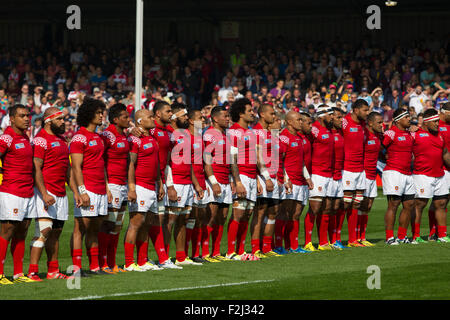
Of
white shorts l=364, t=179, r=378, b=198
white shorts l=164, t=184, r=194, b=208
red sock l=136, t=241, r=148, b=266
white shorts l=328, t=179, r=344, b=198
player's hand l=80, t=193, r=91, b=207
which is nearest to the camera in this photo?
player's hand l=80, t=193, r=91, b=207

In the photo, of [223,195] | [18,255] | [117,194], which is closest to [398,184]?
[223,195]

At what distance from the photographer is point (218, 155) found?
1216 centimetres

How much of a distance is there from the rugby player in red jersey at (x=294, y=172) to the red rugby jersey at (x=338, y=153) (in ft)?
2.42

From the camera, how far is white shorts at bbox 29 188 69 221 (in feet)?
32.6

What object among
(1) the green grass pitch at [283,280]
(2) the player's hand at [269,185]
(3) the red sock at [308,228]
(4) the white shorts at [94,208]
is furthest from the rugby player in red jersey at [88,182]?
(3) the red sock at [308,228]

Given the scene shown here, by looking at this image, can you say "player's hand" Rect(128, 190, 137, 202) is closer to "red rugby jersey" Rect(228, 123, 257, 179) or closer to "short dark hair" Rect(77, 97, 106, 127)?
"short dark hair" Rect(77, 97, 106, 127)

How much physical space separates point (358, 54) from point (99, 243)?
19787 millimetres

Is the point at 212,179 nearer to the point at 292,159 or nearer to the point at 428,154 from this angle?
the point at 292,159

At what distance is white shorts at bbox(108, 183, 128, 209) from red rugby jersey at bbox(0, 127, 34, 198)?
1202 millimetres

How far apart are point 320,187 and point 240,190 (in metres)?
1.91

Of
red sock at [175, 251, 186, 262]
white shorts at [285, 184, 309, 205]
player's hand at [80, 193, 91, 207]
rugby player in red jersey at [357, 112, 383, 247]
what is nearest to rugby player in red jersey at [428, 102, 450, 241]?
rugby player in red jersey at [357, 112, 383, 247]

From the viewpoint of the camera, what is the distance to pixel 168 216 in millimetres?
11586

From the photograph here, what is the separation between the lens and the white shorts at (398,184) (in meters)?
13.9

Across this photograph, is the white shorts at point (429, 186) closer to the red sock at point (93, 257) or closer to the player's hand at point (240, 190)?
the player's hand at point (240, 190)
